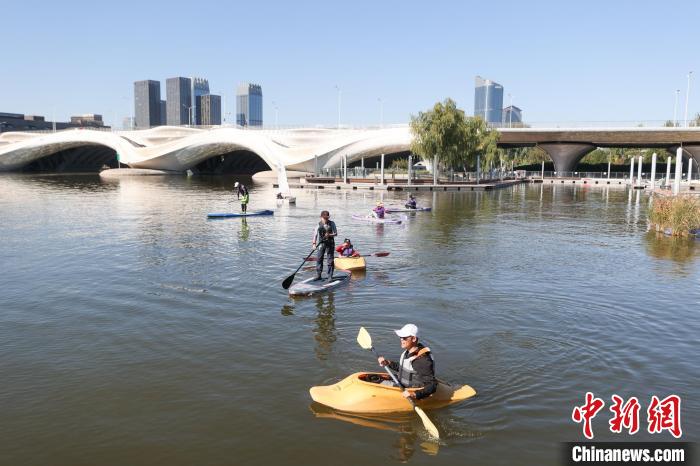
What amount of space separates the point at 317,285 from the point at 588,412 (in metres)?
9.13

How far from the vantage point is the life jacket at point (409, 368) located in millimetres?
9367

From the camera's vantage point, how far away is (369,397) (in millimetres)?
9375

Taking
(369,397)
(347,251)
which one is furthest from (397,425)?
(347,251)

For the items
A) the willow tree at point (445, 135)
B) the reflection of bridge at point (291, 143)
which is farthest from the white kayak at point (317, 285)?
the reflection of bridge at point (291, 143)

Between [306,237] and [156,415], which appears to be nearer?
[156,415]

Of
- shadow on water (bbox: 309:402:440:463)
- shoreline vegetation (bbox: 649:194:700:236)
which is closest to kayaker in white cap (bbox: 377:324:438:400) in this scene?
shadow on water (bbox: 309:402:440:463)

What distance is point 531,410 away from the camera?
9.65 m

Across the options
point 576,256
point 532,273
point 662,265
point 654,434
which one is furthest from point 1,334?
point 662,265

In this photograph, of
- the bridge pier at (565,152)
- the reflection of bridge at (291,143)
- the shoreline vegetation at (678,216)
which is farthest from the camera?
the bridge pier at (565,152)

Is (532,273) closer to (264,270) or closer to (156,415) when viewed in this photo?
(264,270)

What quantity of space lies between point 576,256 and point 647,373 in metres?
12.9

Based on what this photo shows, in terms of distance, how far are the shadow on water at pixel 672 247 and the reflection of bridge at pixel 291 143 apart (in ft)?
186

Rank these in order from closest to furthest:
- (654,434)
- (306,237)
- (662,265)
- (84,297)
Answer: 1. (654,434)
2. (84,297)
3. (662,265)
4. (306,237)

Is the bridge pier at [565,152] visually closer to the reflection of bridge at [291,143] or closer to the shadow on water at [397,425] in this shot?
the reflection of bridge at [291,143]
